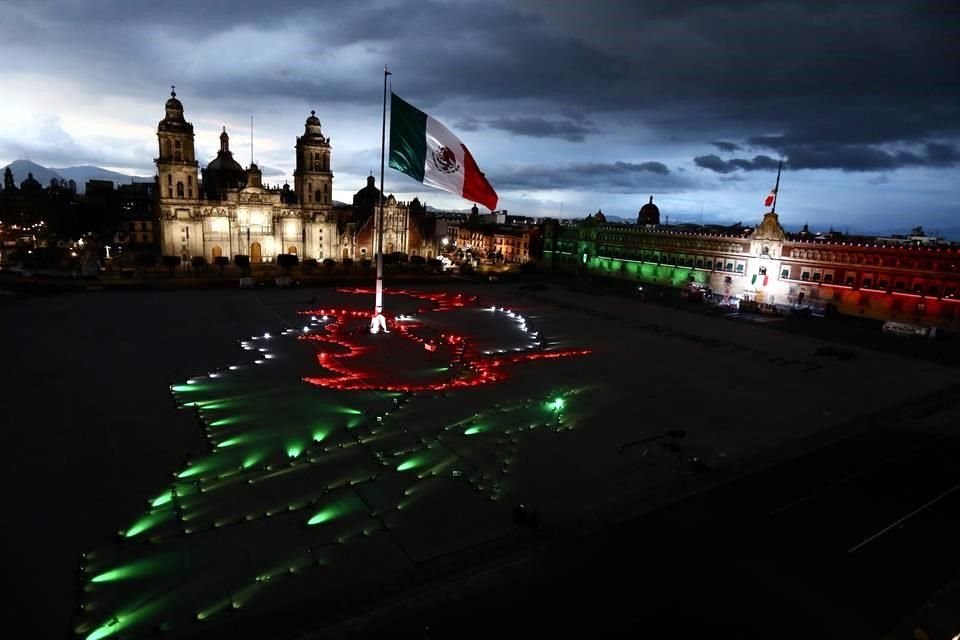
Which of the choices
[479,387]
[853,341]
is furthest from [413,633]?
[853,341]

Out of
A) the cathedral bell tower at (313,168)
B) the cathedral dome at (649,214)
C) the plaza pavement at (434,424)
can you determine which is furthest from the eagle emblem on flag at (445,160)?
the cathedral dome at (649,214)

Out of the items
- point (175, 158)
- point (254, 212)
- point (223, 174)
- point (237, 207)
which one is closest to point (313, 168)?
point (254, 212)

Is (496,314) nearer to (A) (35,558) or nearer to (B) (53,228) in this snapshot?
(A) (35,558)

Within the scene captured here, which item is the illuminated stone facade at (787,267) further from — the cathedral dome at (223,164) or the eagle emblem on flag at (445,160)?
the cathedral dome at (223,164)

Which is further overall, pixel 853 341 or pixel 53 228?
pixel 53 228

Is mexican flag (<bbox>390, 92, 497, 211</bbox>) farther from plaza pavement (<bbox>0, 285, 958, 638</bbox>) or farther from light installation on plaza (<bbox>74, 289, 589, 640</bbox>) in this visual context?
plaza pavement (<bbox>0, 285, 958, 638</bbox>)

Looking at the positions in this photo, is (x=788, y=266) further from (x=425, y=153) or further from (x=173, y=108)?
(x=173, y=108)

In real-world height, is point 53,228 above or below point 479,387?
above
